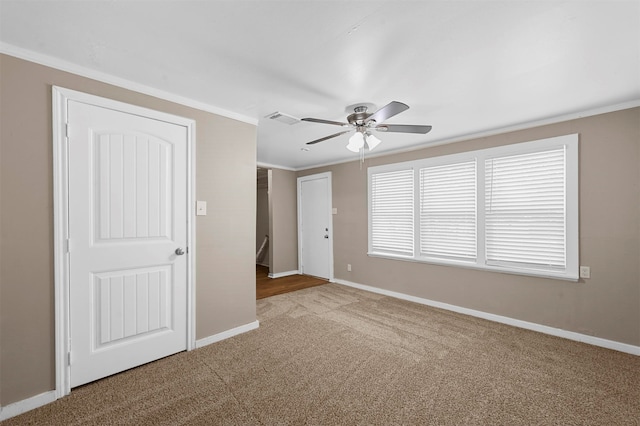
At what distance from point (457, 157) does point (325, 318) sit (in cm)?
269

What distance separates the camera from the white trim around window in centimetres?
297

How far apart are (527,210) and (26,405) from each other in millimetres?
4598

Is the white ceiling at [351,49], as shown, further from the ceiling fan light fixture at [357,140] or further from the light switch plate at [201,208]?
the light switch plate at [201,208]

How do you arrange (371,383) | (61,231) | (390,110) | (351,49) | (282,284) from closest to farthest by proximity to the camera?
(351,49), (61,231), (390,110), (371,383), (282,284)

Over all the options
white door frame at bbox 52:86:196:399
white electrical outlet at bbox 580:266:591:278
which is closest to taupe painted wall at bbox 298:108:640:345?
white electrical outlet at bbox 580:266:591:278

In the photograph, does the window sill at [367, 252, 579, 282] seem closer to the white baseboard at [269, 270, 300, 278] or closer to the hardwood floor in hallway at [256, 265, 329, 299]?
the hardwood floor in hallway at [256, 265, 329, 299]

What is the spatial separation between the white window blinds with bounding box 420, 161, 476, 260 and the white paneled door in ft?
10.3

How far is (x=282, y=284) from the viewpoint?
5.15 meters

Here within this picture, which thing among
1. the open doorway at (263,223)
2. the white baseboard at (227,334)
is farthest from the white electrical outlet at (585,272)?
the open doorway at (263,223)

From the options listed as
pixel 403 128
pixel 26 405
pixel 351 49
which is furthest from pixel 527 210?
pixel 26 405

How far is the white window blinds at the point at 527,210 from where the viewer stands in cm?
299

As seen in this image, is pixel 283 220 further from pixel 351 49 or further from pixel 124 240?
pixel 351 49

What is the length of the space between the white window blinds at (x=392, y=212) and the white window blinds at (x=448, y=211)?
21 cm

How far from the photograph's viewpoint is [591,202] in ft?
9.19
